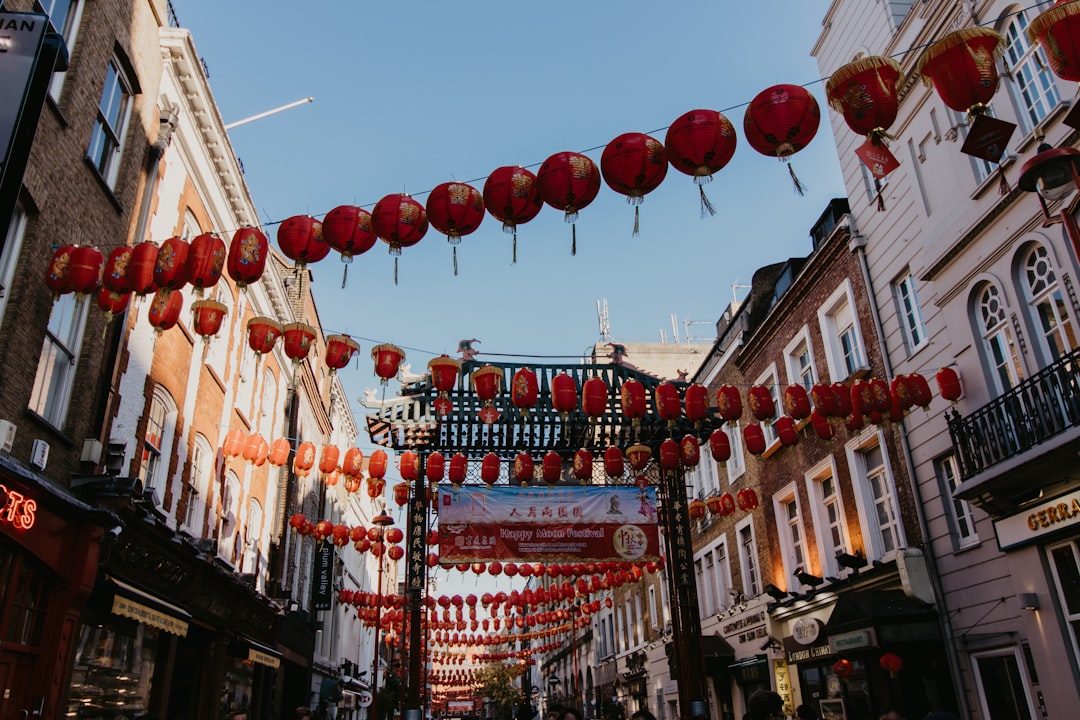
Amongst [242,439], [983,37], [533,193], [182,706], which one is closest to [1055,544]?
[983,37]

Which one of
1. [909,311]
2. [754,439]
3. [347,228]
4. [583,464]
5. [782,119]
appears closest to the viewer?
[782,119]

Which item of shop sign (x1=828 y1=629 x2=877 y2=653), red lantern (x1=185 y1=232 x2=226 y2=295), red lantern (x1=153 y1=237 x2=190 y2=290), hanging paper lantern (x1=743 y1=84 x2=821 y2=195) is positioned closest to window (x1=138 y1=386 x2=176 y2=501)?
red lantern (x1=153 y1=237 x2=190 y2=290)

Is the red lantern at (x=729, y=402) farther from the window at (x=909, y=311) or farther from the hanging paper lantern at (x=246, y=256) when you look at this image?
the hanging paper lantern at (x=246, y=256)

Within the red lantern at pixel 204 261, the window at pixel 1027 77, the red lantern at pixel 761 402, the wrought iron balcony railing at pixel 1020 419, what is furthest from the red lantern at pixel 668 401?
the red lantern at pixel 204 261

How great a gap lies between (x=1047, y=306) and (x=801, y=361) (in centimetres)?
854

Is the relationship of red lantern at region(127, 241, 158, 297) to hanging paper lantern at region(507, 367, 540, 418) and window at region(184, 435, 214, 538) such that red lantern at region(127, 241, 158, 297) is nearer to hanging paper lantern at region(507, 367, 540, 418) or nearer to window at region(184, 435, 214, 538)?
hanging paper lantern at region(507, 367, 540, 418)

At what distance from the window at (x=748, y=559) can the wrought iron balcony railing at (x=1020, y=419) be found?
10.4 metres

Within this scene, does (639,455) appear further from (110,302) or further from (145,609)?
(110,302)

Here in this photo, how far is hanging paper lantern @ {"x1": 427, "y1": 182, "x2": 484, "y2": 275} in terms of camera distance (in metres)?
8.54

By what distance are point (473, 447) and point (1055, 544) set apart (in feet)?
37.7

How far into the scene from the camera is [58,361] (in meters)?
10.1

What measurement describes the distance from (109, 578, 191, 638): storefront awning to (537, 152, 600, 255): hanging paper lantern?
25.9 ft

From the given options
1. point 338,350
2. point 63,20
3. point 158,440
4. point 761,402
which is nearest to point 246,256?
point 338,350

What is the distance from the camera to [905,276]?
49.8 ft
